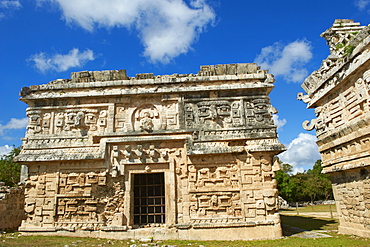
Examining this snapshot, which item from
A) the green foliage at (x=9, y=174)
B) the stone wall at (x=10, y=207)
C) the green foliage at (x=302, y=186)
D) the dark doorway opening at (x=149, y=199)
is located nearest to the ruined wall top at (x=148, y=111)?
the dark doorway opening at (x=149, y=199)

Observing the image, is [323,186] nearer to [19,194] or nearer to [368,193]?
[368,193]

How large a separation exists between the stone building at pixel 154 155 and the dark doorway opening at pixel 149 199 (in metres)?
0.04

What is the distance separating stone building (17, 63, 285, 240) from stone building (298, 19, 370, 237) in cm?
203

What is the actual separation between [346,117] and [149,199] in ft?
24.4

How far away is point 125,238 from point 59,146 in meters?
4.03

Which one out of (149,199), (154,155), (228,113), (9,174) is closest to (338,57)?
(228,113)

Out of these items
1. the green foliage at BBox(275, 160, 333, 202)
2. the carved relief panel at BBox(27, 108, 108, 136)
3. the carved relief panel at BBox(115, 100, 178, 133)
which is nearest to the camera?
the carved relief panel at BBox(115, 100, 178, 133)

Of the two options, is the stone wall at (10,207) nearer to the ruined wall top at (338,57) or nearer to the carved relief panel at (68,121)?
the carved relief panel at (68,121)

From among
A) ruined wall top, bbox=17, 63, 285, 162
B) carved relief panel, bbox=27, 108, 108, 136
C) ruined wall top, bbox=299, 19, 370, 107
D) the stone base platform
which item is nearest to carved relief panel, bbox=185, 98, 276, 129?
ruined wall top, bbox=17, 63, 285, 162

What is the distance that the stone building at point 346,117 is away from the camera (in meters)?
7.80

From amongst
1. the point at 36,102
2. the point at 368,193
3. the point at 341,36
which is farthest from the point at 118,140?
the point at 341,36

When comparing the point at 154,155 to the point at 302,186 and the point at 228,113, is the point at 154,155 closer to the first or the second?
the point at 228,113

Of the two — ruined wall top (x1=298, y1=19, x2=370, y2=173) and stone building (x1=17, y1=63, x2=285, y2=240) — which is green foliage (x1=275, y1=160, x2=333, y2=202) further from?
stone building (x1=17, y1=63, x2=285, y2=240)

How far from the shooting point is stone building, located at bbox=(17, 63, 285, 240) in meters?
8.95
